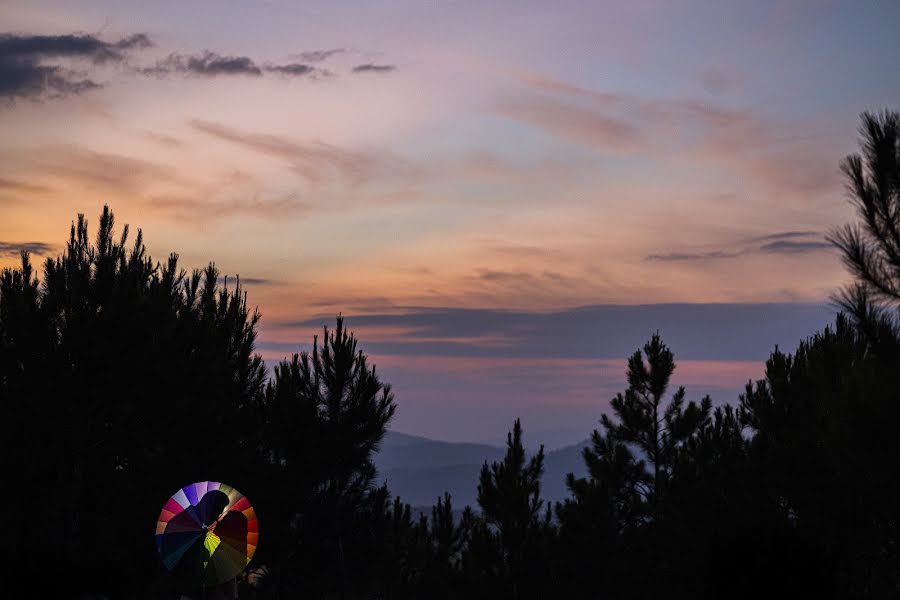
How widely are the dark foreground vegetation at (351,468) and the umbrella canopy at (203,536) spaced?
3189 millimetres

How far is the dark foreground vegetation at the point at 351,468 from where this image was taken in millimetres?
14562

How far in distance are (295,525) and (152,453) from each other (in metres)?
6.39

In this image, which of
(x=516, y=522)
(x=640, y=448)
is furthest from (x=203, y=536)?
(x=640, y=448)

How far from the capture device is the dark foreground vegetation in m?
14.6

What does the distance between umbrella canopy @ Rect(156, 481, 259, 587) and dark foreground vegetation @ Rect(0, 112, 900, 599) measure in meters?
3.19

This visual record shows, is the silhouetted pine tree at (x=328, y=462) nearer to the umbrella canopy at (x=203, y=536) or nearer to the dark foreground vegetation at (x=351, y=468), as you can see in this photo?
the dark foreground vegetation at (x=351, y=468)

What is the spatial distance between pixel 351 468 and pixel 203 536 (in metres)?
14.9

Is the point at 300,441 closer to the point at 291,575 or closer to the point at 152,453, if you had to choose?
the point at 291,575

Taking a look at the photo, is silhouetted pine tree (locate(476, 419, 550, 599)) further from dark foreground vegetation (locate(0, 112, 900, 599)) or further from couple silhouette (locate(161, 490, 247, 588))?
couple silhouette (locate(161, 490, 247, 588))

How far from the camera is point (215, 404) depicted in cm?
2353

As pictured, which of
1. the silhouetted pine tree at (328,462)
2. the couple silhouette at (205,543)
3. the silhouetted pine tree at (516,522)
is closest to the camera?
the couple silhouette at (205,543)

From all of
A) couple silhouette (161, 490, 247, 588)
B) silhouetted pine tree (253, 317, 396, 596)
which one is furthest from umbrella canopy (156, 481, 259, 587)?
silhouetted pine tree (253, 317, 396, 596)

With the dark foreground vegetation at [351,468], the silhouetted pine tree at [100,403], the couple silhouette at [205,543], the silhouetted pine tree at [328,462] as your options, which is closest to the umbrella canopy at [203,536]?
the couple silhouette at [205,543]

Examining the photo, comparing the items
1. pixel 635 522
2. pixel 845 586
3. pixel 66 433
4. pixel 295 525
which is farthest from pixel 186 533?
pixel 635 522
